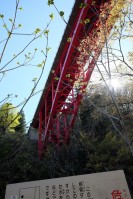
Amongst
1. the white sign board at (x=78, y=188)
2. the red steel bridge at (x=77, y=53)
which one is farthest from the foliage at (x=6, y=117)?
the red steel bridge at (x=77, y=53)

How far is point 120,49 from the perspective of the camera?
16.3ft

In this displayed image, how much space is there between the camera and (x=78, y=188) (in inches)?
114

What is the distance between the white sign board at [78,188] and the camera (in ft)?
9.09

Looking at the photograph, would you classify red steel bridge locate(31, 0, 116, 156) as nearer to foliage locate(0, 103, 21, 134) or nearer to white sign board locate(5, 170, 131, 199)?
foliage locate(0, 103, 21, 134)

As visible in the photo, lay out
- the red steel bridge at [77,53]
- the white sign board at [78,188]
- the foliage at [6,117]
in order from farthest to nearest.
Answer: the red steel bridge at [77,53] → the foliage at [6,117] → the white sign board at [78,188]

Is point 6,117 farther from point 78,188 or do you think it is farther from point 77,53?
point 77,53

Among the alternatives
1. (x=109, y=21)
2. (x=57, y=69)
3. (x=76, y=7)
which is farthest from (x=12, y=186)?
(x=57, y=69)

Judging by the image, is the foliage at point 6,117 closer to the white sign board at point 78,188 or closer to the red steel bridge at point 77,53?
the white sign board at point 78,188

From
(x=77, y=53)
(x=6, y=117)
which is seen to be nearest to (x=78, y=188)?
(x=6, y=117)

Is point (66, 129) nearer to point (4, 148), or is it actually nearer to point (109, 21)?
point (4, 148)

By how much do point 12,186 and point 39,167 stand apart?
7568 mm

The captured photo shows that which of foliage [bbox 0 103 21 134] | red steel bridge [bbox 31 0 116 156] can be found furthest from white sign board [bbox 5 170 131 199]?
red steel bridge [bbox 31 0 116 156]

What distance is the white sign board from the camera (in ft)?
9.09

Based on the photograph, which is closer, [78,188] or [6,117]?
[78,188]
